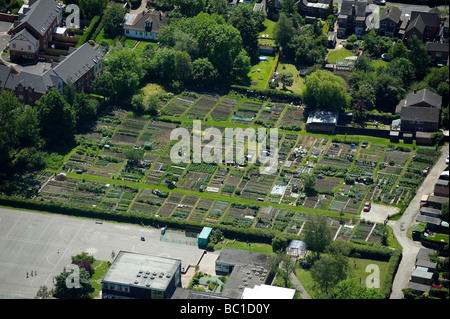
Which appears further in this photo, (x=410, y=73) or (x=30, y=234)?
(x=410, y=73)

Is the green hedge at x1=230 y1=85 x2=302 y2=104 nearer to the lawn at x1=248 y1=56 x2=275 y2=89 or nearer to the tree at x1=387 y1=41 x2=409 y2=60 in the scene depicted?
the lawn at x1=248 y1=56 x2=275 y2=89

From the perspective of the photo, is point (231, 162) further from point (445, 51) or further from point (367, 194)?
point (445, 51)

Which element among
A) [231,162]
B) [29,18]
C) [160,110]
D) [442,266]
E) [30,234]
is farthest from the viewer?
[29,18]

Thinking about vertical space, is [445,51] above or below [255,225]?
above

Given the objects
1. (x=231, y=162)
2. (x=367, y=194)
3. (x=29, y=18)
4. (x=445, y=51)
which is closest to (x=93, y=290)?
(x=231, y=162)

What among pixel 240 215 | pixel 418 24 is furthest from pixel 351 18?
pixel 240 215

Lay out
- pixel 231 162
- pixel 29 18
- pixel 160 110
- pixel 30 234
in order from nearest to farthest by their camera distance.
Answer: pixel 30 234 → pixel 231 162 → pixel 160 110 → pixel 29 18

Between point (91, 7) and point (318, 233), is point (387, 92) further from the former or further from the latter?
point (91, 7)
